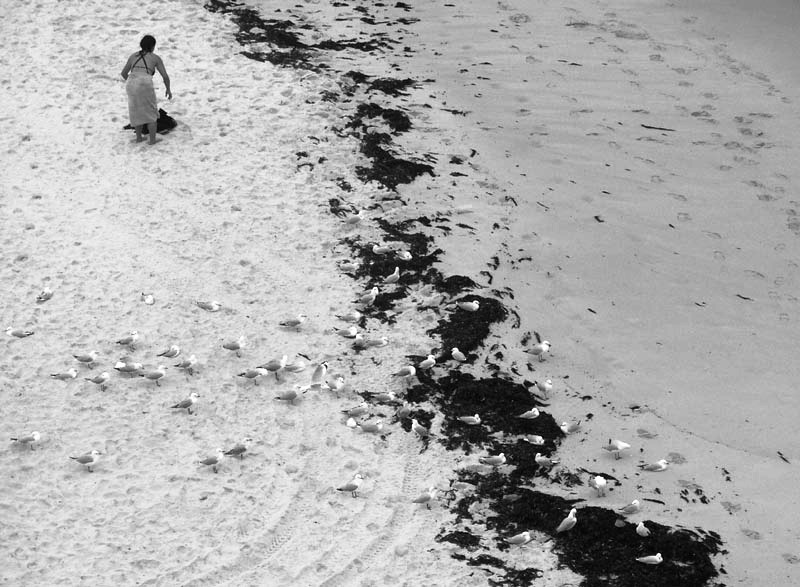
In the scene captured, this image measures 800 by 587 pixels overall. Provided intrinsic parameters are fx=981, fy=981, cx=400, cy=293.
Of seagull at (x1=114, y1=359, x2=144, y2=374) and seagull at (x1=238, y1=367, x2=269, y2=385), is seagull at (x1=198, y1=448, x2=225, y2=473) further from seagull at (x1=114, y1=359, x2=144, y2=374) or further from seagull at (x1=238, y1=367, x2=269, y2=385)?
seagull at (x1=114, y1=359, x2=144, y2=374)

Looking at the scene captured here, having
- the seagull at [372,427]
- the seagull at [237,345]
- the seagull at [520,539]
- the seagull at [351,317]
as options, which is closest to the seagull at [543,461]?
the seagull at [520,539]

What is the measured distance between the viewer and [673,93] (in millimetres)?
10914

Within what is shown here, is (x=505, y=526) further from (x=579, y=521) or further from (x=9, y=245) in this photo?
(x=9, y=245)

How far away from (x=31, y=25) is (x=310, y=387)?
7.05 m

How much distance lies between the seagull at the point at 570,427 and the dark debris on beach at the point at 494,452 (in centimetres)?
5

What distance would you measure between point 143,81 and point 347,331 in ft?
11.8

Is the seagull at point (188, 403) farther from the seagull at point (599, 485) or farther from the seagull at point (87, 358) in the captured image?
the seagull at point (599, 485)

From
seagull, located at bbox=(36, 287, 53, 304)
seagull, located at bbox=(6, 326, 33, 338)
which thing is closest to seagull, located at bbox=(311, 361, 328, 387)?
seagull, located at bbox=(6, 326, 33, 338)

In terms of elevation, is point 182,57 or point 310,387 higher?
point 182,57

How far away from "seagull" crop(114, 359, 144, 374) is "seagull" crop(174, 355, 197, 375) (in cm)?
28

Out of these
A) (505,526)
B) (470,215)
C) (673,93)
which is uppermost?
(673,93)

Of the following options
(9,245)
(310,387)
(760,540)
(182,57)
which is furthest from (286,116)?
(760,540)

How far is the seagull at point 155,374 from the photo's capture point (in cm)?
715

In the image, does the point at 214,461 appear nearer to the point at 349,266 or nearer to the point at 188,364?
the point at 188,364
